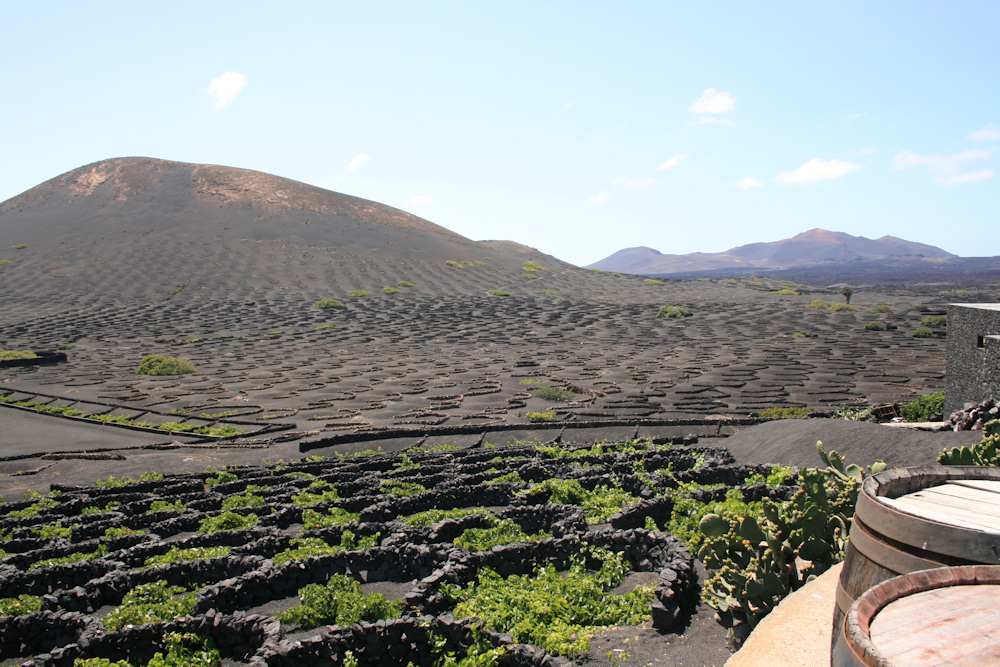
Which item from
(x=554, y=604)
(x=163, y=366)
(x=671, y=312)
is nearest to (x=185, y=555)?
(x=554, y=604)

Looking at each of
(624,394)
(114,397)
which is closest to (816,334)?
(624,394)

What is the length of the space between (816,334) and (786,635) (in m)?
47.0

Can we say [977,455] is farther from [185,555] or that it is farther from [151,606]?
[185,555]

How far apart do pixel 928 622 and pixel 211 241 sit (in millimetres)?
87999

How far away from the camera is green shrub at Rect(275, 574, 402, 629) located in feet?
30.3

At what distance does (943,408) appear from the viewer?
2123cm

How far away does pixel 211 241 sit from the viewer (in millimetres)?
82125

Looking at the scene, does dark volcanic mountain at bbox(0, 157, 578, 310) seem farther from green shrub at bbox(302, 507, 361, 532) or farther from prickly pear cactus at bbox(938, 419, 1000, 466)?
prickly pear cactus at bbox(938, 419, 1000, 466)

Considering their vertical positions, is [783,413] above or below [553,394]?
below

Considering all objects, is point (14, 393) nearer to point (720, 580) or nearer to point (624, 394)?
point (624, 394)

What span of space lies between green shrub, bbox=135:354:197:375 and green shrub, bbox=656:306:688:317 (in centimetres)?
3751

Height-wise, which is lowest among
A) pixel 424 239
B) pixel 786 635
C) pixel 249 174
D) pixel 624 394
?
pixel 624 394

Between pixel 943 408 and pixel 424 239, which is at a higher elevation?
pixel 424 239

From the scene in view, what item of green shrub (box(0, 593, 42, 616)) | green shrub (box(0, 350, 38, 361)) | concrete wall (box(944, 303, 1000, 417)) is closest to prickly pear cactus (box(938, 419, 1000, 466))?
concrete wall (box(944, 303, 1000, 417))
